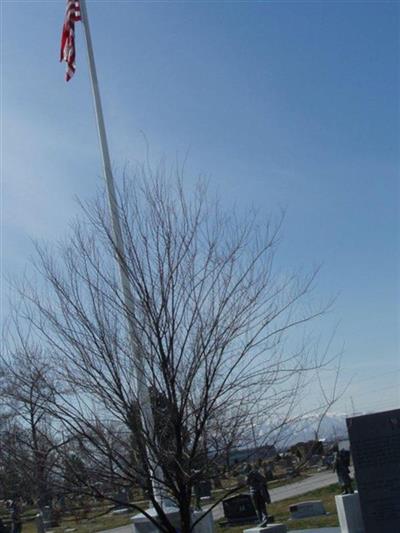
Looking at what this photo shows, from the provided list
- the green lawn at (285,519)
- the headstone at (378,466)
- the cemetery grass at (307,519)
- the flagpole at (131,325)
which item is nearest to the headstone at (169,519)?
the flagpole at (131,325)

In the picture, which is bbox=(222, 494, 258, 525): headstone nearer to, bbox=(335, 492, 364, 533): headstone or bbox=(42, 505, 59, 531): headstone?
bbox=(42, 505, 59, 531): headstone

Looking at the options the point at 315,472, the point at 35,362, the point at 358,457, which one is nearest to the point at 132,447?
the point at 35,362

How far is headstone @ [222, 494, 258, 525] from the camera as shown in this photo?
21.3m

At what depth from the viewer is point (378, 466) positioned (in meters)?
10.6

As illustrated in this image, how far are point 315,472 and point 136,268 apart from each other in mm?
39559

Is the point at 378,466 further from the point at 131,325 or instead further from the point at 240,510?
the point at 240,510

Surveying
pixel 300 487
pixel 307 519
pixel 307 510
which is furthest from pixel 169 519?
pixel 300 487

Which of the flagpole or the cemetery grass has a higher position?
the flagpole

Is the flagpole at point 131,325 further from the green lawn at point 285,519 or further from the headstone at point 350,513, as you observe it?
the headstone at point 350,513

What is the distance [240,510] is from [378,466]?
38.8 ft

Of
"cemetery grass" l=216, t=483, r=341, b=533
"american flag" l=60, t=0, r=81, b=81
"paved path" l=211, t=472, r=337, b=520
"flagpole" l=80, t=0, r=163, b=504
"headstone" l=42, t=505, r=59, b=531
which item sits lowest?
"cemetery grass" l=216, t=483, r=341, b=533

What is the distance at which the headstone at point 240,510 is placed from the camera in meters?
21.3

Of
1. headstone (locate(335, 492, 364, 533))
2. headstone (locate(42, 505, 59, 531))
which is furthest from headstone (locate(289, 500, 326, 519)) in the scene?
headstone (locate(42, 505, 59, 531))

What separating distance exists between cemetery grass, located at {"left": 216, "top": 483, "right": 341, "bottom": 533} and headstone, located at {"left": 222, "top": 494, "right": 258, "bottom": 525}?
0.47m
